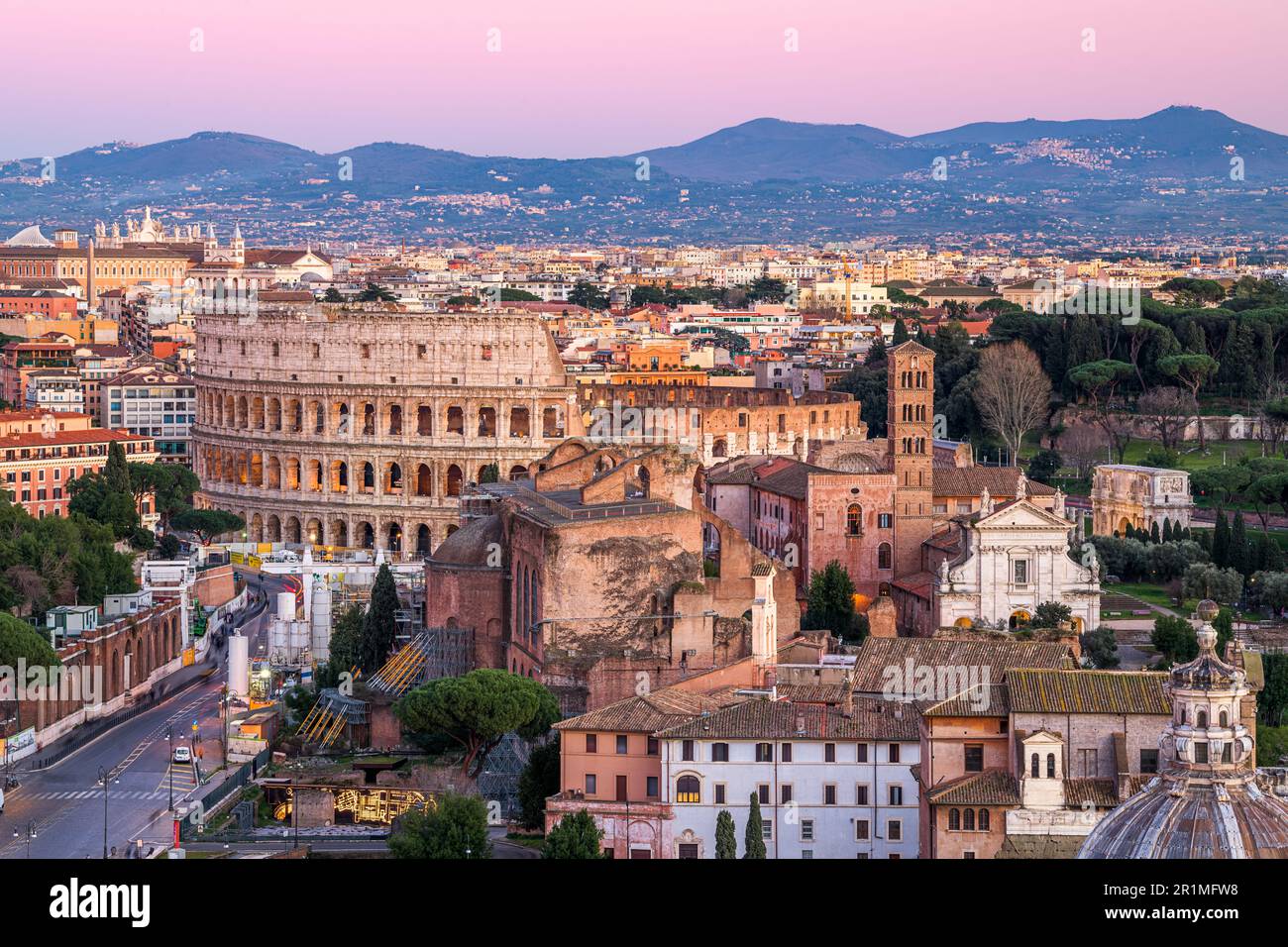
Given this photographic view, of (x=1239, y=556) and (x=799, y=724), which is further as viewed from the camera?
(x=1239, y=556)

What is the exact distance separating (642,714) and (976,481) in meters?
24.7

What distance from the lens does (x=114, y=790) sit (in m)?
36.8

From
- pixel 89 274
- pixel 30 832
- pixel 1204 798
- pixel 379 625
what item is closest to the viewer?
pixel 1204 798

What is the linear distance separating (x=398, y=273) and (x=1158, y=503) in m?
107

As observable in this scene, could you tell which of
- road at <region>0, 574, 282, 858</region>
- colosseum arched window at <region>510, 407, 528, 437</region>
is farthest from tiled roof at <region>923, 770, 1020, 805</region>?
colosseum arched window at <region>510, 407, 528, 437</region>

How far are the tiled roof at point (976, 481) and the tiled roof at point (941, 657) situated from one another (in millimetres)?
17877

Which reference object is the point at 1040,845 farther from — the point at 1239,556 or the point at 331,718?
the point at 1239,556

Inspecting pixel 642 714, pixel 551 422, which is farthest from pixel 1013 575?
pixel 551 422

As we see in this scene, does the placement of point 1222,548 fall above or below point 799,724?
below

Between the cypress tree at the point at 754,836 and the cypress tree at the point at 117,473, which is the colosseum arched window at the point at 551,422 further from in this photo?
the cypress tree at the point at 754,836

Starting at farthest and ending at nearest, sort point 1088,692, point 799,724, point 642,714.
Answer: point 642,714, point 799,724, point 1088,692
